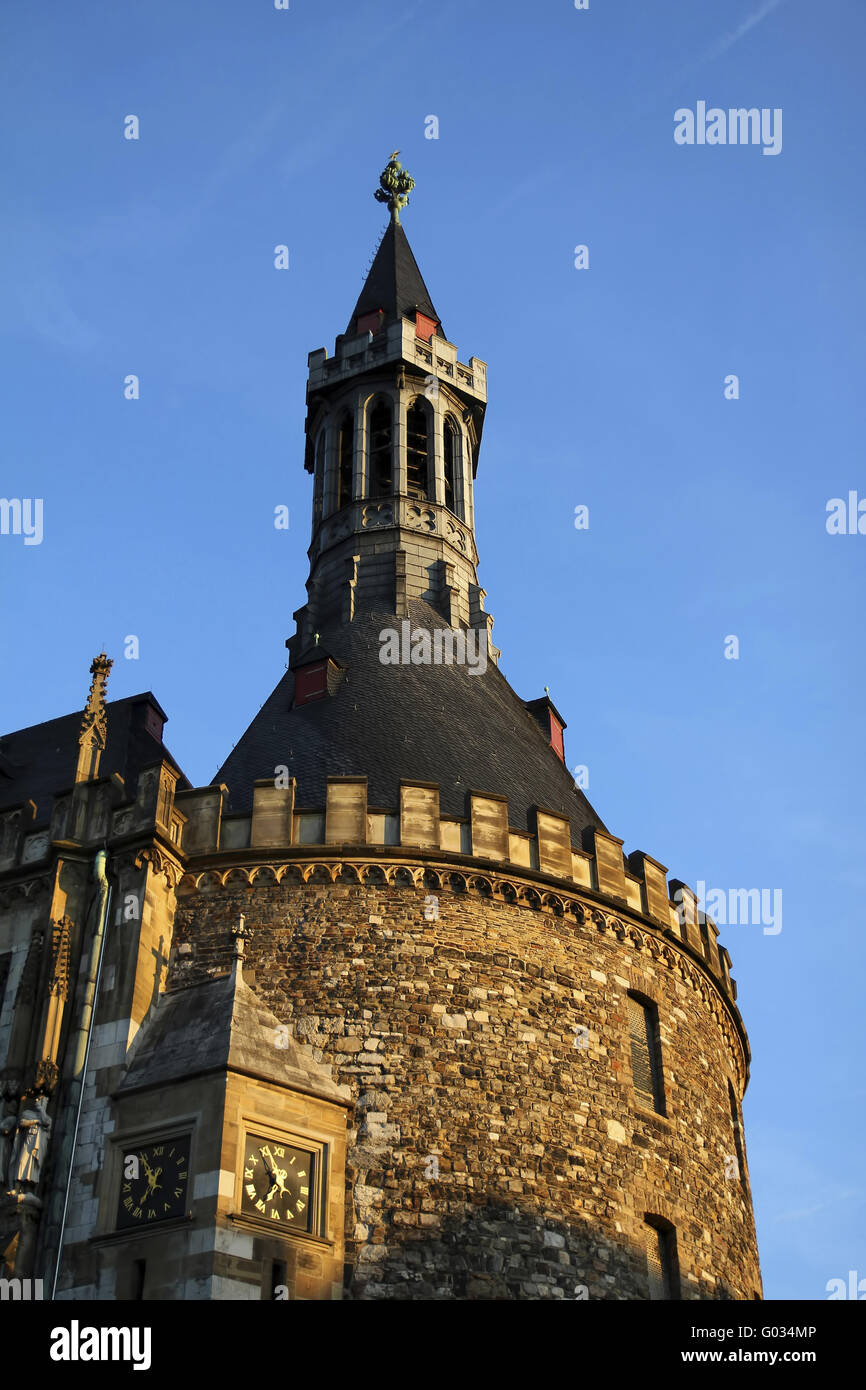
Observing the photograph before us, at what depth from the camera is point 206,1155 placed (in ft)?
58.1

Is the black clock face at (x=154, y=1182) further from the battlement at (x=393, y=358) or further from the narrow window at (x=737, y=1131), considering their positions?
the battlement at (x=393, y=358)

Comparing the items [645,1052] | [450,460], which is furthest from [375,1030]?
[450,460]

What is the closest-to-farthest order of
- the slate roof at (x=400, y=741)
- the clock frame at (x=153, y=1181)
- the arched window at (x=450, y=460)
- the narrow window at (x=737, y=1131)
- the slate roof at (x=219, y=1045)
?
1. the clock frame at (x=153, y=1181)
2. the slate roof at (x=219, y=1045)
3. the narrow window at (x=737, y=1131)
4. the slate roof at (x=400, y=741)
5. the arched window at (x=450, y=460)

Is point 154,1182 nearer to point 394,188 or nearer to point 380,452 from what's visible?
point 380,452

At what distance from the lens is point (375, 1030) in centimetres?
1995

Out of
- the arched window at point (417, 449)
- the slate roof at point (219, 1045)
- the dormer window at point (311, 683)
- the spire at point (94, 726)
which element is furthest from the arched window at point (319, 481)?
the slate roof at point (219, 1045)

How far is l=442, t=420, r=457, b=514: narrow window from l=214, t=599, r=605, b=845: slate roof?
15.0 feet

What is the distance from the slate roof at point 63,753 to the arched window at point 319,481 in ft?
20.5

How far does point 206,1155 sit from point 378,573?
13.8m

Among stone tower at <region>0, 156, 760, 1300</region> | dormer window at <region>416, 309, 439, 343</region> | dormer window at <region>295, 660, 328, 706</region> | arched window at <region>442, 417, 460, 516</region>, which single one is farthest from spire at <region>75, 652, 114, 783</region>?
dormer window at <region>416, 309, 439, 343</region>

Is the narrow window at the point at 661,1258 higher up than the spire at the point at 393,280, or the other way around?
the spire at the point at 393,280

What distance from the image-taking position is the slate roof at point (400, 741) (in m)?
23.6

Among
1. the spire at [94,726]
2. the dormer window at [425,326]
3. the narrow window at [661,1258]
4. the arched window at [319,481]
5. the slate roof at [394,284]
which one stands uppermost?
the slate roof at [394,284]
